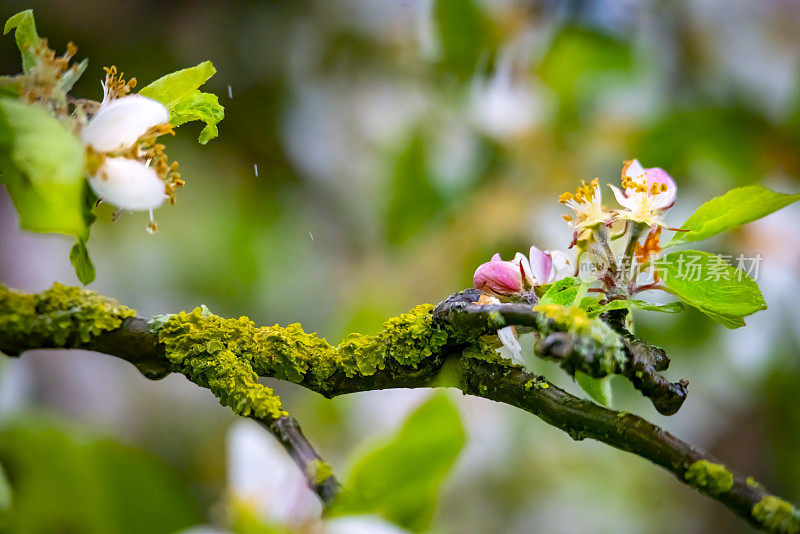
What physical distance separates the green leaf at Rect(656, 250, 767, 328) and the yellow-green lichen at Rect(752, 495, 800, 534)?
0.27 feet

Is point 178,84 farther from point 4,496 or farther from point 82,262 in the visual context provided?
point 4,496

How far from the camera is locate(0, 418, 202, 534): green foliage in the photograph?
330 mm

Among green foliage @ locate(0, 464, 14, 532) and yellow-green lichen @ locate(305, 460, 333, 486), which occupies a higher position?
yellow-green lichen @ locate(305, 460, 333, 486)

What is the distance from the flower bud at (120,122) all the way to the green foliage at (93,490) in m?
0.14

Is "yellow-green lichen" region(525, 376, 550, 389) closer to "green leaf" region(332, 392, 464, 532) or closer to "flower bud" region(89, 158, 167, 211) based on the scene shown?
"green leaf" region(332, 392, 464, 532)

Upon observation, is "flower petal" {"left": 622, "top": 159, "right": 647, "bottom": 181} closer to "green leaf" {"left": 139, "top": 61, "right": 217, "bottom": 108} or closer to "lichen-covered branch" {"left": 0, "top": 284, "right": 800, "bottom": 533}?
"lichen-covered branch" {"left": 0, "top": 284, "right": 800, "bottom": 533}

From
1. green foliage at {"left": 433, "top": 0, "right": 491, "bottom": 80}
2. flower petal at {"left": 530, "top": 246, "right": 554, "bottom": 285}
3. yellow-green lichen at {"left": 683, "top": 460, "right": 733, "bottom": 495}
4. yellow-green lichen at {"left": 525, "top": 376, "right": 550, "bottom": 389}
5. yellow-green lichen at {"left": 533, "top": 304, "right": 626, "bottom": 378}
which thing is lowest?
yellow-green lichen at {"left": 683, "top": 460, "right": 733, "bottom": 495}

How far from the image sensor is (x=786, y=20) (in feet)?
3.46

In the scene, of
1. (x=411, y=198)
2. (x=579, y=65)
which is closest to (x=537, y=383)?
(x=411, y=198)

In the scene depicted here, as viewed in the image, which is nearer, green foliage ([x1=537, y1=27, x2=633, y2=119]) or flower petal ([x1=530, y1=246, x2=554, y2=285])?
flower petal ([x1=530, y1=246, x2=554, y2=285])

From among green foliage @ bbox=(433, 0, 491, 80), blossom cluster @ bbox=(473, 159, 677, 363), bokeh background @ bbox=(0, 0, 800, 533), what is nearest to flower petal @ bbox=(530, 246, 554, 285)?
blossom cluster @ bbox=(473, 159, 677, 363)

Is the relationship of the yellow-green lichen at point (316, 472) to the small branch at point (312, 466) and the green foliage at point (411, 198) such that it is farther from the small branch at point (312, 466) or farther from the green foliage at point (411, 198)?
the green foliage at point (411, 198)

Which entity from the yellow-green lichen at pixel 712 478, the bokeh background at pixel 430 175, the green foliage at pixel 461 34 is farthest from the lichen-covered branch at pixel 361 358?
the green foliage at pixel 461 34

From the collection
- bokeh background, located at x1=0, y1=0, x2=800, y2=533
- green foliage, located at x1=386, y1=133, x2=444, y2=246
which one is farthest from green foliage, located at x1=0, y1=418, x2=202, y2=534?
green foliage, located at x1=386, y1=133, x2=444, y2=246
